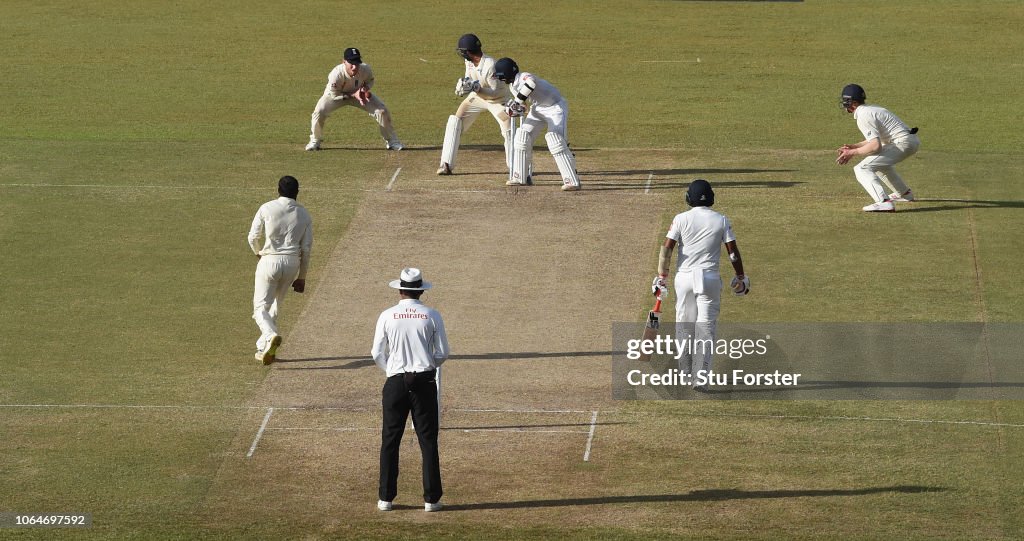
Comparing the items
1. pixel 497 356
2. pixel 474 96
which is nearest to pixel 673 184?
pixel 474 96

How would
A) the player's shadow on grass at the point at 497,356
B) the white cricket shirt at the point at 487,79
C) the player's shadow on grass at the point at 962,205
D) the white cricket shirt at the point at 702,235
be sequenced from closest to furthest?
the white cricket shirt at the point at 702,235 < the player's shadow on grass at the point at 497,356 < the player's shadow on grass at the point at 962,205 < the white cricket shirt at the point at 487,79

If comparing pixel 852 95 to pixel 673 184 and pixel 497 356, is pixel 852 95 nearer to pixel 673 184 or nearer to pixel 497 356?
pixel 673 184

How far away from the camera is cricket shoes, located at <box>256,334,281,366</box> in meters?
18.6

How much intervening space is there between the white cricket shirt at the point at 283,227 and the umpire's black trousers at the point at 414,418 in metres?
4.41

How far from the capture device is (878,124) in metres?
24.4

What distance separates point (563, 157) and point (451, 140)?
2279mm

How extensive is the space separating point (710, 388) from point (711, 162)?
10.8 meters

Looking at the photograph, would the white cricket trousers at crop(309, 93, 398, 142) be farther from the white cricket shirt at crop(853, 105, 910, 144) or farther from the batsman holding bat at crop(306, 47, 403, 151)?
the white cricket shirt at crop(853, 105, 910, 144)

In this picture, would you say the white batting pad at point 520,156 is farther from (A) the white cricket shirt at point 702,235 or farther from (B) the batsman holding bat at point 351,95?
(A) the white cricket shirt at point 702,235

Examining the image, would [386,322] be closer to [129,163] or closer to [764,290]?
[764,290]

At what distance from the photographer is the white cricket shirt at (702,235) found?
17312 mm

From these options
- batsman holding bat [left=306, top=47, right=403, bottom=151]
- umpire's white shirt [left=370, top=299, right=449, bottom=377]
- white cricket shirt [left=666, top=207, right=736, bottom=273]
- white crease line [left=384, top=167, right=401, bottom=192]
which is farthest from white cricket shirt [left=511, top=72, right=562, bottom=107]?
umpire's white shirt [left=370, top=299, right=449, bottom=377]

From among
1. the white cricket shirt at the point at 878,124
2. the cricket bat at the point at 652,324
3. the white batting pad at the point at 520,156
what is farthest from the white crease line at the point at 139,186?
the cricket bat at the point at 652,324

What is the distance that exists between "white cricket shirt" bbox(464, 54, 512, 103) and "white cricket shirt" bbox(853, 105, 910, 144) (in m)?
6.02
